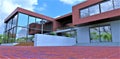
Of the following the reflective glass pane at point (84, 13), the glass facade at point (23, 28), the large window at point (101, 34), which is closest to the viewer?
the large window at point (101, 34)

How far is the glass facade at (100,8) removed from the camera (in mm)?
14105

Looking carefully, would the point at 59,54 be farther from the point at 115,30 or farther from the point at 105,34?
the point at 105,34

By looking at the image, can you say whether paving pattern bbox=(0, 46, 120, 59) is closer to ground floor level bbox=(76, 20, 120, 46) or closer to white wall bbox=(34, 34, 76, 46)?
white wall bbox=(34, 34, 76, 46)

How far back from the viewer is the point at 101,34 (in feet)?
52.5

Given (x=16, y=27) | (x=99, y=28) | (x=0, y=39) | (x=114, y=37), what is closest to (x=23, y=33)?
(x=16, y=27)

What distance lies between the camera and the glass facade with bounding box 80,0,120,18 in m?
14.1

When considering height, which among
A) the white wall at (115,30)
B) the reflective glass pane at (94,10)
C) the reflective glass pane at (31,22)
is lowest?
the white wall at (115,30)

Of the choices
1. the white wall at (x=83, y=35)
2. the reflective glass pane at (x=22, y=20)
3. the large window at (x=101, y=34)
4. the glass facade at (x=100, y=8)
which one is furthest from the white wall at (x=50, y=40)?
the reflective glass pane at (x=22, y=20)

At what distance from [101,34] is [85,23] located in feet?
7.51

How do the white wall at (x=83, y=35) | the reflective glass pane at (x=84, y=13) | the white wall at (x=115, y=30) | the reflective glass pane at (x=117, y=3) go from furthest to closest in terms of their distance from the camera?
the white wall at (x=83, y=35) → the reflective glass pane at (x=84, y=13) → the white wall at (x=115, y=30) → the reflective glass pane at (x=117, y=3)

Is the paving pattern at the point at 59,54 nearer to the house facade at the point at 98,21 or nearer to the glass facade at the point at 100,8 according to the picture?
the house facade at the point at 98,21

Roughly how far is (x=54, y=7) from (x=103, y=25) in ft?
55.0

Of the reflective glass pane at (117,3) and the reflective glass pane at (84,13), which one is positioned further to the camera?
the reflective glass pane at (84,13)

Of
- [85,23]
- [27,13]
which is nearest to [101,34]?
[85,23]
